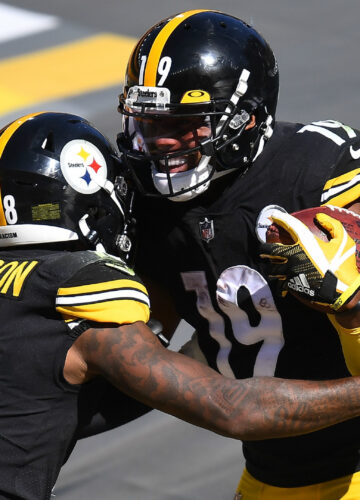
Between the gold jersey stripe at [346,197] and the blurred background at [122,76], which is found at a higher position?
the gold jersey stripe at [346,197]

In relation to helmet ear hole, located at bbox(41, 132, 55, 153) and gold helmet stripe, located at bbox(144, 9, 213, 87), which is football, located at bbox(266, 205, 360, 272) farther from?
helmet ear hole, located at bbox(41, 132, 55, 153)

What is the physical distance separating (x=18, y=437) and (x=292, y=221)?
38.1 inches

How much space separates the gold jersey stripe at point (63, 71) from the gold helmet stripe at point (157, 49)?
12.2 ft

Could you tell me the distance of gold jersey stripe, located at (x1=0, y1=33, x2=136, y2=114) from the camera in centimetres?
677

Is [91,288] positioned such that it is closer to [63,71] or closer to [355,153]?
[355,153]

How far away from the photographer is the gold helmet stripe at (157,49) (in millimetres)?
2895

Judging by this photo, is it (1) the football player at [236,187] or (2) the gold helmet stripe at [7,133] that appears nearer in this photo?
(1) the football player at [236,187]

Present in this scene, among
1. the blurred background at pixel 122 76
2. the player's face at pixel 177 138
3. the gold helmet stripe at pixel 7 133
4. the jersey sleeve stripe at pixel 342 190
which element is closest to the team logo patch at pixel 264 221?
the jersey sleeve stripe at pixel 342 190

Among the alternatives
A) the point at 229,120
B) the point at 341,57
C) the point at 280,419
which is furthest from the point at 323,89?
the point at 280,419

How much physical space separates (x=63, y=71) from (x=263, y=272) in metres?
4.56

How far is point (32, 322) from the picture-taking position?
2.70 metres

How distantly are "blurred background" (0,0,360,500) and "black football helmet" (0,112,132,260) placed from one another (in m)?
1.44

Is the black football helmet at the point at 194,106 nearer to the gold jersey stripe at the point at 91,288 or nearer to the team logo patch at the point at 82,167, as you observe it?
the team logo patch at the point at 82,167

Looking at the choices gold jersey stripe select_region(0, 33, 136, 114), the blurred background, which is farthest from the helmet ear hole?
gold jersey stripe select_region(0, 33, 136, 114)
